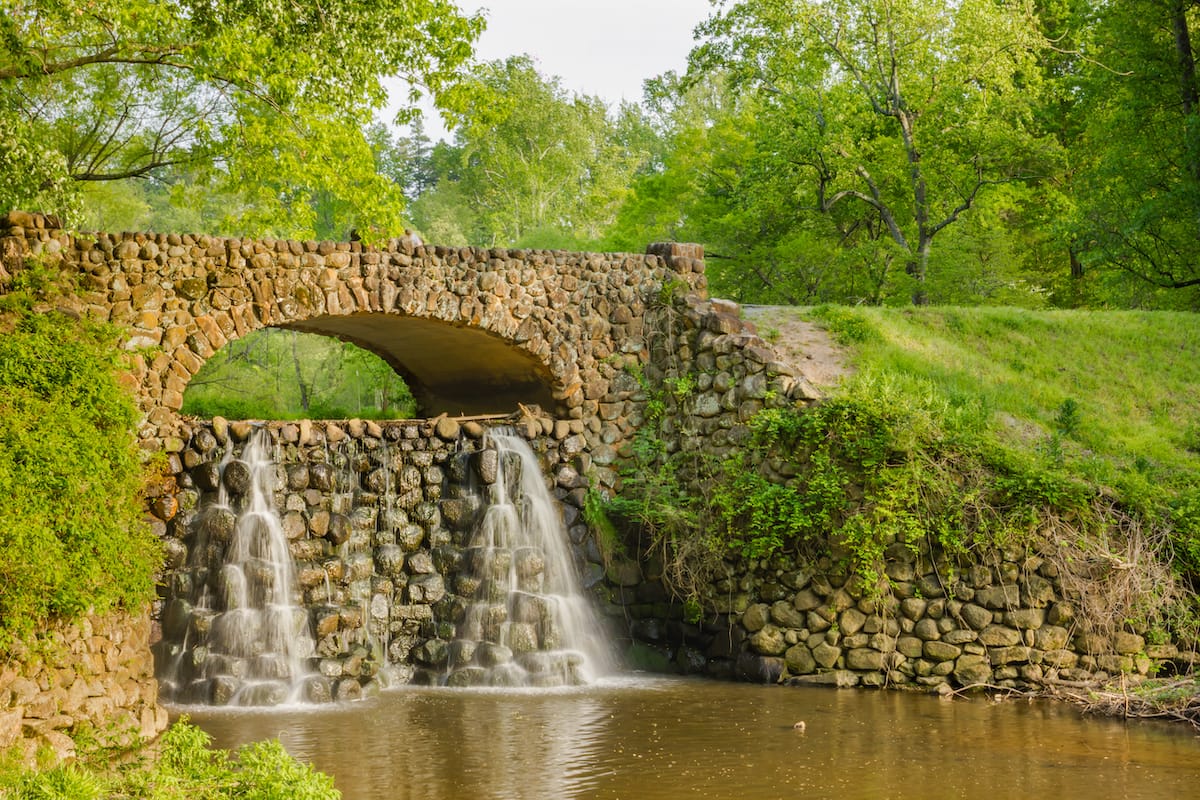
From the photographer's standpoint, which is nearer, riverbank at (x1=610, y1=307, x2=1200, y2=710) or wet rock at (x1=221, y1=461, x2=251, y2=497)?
riverbank at (x1=610, y1=307, x2=1200, y2=710)

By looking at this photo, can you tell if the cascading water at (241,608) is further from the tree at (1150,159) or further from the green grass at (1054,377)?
the tree at (1150,159)

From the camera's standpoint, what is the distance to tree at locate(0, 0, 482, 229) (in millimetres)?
11703

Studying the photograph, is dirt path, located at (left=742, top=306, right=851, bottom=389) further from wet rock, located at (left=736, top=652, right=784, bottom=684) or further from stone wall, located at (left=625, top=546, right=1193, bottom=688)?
wet rock, located at (left=736, top=652, right=784, bottom=684)

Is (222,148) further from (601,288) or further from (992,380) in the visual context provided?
(992,380)

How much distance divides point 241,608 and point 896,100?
1651 cm

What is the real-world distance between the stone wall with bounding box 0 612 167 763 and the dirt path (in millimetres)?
6968

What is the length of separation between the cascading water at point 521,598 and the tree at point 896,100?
10.1m

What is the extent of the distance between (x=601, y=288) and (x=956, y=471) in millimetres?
4604

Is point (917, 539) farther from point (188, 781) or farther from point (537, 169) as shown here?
point (537, 169)

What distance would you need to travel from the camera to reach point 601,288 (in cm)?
1310

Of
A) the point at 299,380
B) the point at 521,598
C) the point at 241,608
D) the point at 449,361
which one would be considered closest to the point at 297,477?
the point at 241,608

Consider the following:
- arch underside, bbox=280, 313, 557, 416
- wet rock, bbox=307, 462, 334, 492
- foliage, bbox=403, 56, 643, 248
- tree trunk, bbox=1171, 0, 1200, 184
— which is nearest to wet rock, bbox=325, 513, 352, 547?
wet rock, bbox=307, 462, 334, 492

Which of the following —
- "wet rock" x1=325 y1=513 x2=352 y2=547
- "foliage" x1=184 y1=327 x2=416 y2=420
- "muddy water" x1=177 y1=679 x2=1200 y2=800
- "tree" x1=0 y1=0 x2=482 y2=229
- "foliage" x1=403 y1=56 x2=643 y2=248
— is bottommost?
"muddy water" x1=177 y1=679 x2=1200 y2=800

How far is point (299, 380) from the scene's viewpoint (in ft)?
86.6
